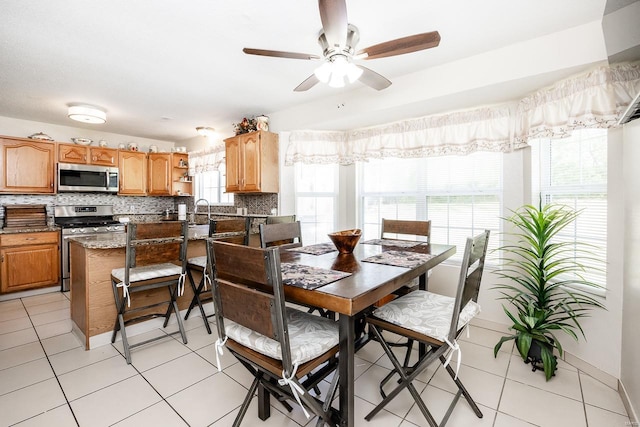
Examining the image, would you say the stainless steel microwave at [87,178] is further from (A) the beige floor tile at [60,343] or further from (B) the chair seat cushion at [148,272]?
(B) the chair seat cushion at [148,272]

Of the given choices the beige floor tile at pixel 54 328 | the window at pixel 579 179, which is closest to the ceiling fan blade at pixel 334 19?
the window at pixel 579 179

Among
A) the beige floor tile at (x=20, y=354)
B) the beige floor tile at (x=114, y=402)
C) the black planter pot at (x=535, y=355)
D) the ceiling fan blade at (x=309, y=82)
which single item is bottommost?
the beige floor tile at (x=114, y=402)

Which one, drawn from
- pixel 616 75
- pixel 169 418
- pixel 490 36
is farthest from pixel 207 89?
pixel 616 75

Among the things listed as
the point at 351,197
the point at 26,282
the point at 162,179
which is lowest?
the point at 26,282

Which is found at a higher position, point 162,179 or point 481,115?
point 481,115

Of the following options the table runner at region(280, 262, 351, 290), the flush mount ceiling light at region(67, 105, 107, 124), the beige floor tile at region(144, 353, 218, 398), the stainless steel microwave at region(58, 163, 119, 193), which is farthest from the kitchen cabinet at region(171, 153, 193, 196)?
the table runner at region(280, 262, 351, 290)

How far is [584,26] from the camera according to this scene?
6.36 feet

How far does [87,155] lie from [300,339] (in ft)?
16.1

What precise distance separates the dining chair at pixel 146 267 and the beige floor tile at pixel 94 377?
104mm

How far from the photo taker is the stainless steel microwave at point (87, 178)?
167 inches

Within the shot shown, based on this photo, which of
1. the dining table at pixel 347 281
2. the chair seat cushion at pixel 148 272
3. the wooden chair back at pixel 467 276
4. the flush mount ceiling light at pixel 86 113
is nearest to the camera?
the dining table at pixel 347 281

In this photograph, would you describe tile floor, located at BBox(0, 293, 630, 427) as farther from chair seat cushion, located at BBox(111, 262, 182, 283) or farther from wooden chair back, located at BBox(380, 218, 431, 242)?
wooden chair back, located at BBox(380, 218, 431, 242)

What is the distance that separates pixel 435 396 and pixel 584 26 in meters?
2.60

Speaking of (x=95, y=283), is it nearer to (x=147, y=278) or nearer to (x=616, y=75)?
(x=147, y=278)
